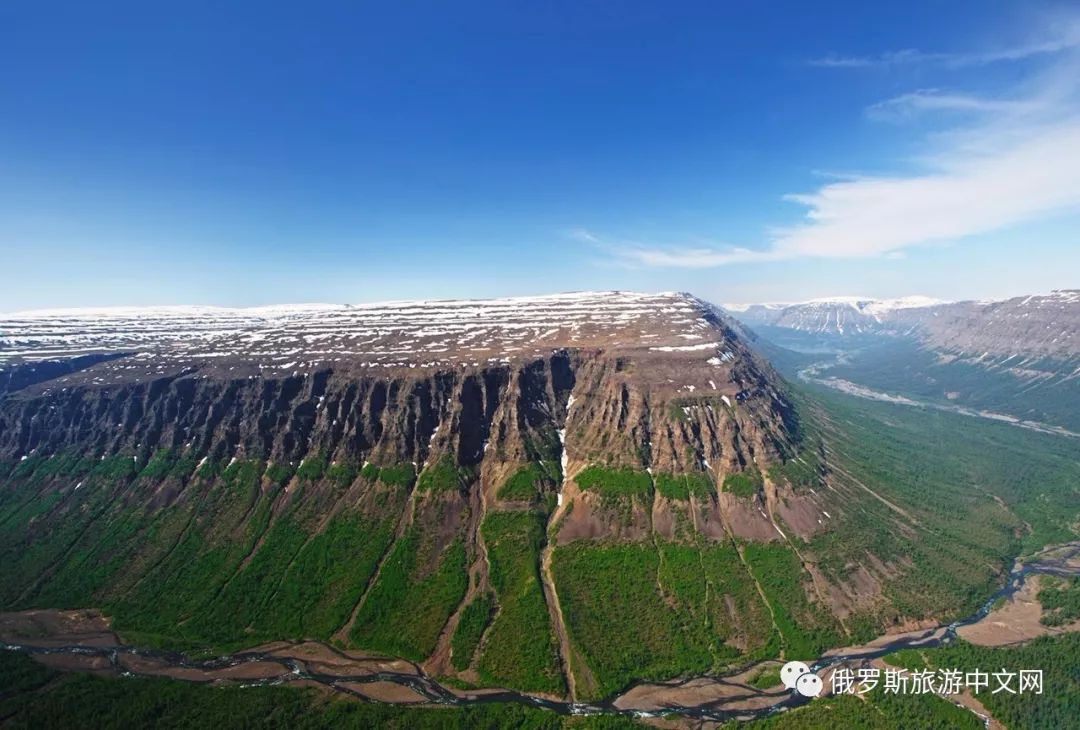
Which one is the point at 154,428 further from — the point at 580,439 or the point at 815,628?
the point at 815,628

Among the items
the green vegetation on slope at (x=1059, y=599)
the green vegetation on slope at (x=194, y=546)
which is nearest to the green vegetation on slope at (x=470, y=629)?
the green vegetation on slope at (x=194, y=546)

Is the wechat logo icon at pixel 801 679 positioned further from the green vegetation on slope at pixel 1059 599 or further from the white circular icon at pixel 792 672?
the green vegetation on slope at pixel 1059 599

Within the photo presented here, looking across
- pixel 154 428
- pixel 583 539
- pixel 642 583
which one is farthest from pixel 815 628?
pixel 154 428

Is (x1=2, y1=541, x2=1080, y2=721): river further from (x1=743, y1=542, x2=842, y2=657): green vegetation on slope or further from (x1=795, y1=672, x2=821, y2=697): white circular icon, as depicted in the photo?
(x1=743, y1=542, x2=842, y2=657): green vegetation on slope

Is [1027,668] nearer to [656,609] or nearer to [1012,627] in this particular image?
[1012,627]

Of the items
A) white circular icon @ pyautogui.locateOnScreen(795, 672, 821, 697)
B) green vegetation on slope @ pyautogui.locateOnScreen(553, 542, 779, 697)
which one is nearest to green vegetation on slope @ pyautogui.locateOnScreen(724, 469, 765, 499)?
green vegetation on slope @ pyautogui.locateOnScreen(553, 542, 779, 697)

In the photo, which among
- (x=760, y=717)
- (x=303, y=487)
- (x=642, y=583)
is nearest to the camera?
(x=760, y=717)
